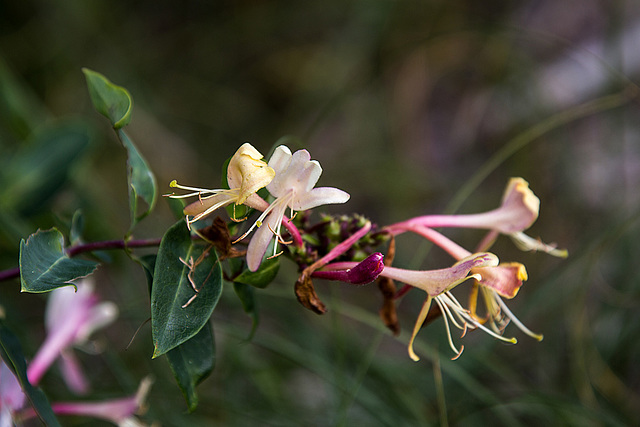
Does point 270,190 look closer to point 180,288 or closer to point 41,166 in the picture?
point 180,288

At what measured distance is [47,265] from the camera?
0.38m

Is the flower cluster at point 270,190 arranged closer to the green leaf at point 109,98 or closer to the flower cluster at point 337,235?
the flower cluster at point 337,235

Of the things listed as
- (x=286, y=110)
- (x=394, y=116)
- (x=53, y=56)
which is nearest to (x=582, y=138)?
(x=394, y=116)

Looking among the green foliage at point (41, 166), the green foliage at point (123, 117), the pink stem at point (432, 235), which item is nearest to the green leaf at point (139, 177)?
the green foliage at point (123, 117)

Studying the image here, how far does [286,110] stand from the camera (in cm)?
161

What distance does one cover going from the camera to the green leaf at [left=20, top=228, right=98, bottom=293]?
1.13ft

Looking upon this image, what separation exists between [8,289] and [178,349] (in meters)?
0.91

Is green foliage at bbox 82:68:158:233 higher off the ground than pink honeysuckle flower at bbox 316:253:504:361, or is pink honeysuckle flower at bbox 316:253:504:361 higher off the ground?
green foliage at bbox 82:68:158:233

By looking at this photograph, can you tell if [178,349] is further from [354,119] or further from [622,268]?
[354,119]

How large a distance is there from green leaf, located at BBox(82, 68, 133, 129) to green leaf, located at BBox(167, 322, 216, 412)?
0.18m

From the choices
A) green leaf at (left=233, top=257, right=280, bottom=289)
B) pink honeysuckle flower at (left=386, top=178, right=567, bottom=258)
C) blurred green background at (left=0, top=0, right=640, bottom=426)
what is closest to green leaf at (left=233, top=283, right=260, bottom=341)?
green leaf at (left=233, top=257, right=280, bottom=289)

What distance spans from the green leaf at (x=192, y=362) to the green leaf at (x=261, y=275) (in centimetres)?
6

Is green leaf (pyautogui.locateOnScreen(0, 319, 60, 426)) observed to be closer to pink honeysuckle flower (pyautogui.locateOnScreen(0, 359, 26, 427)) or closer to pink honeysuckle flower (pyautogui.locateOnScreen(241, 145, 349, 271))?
pink honeysuckle flower (pyautogui.locateOnScreen(0, 359, 26, 427))

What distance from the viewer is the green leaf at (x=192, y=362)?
38cm
